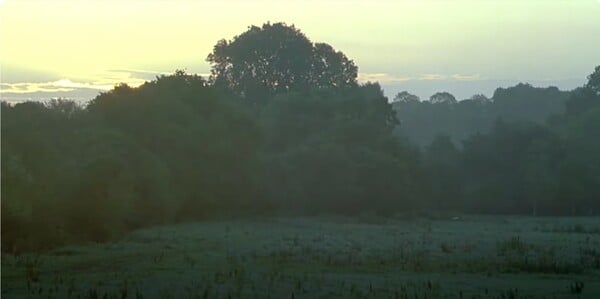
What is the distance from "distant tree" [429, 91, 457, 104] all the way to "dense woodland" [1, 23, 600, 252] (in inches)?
1830

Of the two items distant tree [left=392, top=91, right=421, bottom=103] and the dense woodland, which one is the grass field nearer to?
the dense woodland

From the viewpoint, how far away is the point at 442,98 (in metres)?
156

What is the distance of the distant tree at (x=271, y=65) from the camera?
332 feet

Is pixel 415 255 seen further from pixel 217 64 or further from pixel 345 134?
pixel 217 64

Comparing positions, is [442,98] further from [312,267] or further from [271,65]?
[312,267]

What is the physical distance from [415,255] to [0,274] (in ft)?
47.3

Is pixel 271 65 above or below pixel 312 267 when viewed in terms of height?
above

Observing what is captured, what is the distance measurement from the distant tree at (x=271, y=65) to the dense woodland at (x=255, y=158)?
0.53 ft

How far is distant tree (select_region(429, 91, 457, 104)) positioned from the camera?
150250mm

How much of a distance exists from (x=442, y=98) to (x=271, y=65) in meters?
59.8

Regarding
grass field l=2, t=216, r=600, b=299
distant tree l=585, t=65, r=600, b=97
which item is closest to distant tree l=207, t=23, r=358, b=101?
distant tree l=585, t=65, r=600, b=97

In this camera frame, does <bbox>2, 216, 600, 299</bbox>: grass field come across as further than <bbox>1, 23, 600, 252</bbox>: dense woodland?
No

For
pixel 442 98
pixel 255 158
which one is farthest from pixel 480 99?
pixel 255 158

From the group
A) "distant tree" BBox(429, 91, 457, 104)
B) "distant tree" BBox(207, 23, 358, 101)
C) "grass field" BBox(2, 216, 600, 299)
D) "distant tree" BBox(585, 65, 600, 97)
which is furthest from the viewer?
"distant tree" BBox(429, 91, 457, 104)
